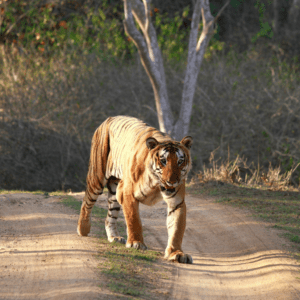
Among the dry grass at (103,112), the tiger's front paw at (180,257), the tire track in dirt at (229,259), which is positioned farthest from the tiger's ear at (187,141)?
the dry grass at (103,112)

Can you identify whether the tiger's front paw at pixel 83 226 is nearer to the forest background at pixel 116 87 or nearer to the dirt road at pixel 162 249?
the dirt road at pixel 162 249

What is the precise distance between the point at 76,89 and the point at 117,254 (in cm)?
1099

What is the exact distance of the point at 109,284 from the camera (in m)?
3.78

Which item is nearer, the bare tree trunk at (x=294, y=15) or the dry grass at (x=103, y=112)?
the dry grass at (x=103, y=112)

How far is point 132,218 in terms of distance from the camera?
181 inches

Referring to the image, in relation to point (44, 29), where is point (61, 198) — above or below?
below

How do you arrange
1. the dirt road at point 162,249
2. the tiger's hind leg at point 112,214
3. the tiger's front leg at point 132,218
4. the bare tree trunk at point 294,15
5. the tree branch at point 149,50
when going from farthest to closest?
the bare tree trunk at point 294,15, the tree branch at point 149,50, the tiger's hind leg at point 112,214, the tiger's front leg at point 132,218, the dirt road at point 162,249

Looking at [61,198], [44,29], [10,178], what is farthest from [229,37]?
[61,198]

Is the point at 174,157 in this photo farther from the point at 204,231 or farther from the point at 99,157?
the point at 204,231

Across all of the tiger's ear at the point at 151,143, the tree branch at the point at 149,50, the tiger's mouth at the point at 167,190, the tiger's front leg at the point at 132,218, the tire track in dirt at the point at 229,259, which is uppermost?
the tree branch at the point at 149,50

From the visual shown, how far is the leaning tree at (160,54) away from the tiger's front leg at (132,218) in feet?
19.7

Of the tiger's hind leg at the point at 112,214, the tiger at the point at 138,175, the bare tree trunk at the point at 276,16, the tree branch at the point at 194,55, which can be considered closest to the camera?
the tiger at the point at 138,175

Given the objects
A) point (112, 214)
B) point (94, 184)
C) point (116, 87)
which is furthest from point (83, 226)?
point (116, 87)

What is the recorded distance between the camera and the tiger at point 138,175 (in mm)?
4223
